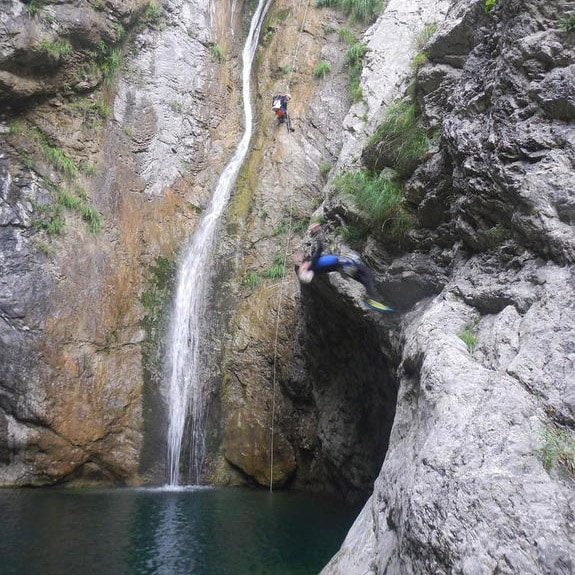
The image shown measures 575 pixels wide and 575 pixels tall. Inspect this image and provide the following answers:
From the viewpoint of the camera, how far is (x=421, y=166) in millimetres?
7223

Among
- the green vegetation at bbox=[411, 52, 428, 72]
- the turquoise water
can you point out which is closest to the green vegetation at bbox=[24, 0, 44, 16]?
the green vegetation at bbox=[411, 52, 428, 72]

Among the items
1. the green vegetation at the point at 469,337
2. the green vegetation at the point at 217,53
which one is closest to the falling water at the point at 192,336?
the green vegetation at the point at 217,53

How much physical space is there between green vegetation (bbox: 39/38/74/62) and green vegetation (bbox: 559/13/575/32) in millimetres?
11376

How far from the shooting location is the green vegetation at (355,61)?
14594mm

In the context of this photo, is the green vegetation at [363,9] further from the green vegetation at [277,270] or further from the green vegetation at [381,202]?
the green vegetation at [381,202]

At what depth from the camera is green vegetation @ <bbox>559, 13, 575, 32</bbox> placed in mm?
5059

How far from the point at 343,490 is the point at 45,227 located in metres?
8.80

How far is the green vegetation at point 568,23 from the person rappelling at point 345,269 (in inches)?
151

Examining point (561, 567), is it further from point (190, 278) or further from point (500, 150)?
point (190, 278)

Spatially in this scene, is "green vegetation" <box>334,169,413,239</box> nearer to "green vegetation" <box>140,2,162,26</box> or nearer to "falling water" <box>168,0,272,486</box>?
"falling water" <box>168,0,272,486</box>

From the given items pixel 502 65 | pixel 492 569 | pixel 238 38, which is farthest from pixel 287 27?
pixel 492 569

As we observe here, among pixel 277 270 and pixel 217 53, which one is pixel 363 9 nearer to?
pixel 217 53

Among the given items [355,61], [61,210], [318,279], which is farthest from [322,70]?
[318,279]

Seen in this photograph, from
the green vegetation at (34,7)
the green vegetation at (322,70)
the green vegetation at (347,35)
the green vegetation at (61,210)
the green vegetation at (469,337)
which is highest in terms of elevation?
the green vegetation at (347,35)
